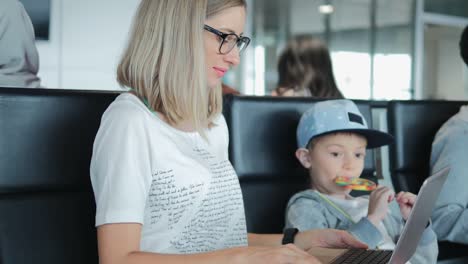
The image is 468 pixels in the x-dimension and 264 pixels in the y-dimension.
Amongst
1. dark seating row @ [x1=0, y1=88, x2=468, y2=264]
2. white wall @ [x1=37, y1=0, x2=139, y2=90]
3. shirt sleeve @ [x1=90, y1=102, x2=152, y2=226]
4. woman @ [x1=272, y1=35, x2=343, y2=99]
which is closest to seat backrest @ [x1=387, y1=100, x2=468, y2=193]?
woman @ [x1=272, y1=35, x2=343, y2=99]

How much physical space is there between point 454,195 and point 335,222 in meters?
0.51

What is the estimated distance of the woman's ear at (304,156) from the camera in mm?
2215

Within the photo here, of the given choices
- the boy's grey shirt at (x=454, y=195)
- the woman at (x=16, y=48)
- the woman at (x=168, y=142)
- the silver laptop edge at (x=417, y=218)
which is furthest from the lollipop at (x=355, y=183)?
the woman at (x=16, y=48)

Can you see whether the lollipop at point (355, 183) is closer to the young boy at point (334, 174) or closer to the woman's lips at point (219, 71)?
the young boy at point (334, 174)

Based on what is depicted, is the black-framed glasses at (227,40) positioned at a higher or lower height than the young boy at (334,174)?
higher

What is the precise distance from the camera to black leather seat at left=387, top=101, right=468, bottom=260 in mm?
2709

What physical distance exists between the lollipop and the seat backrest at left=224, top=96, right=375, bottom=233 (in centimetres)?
25

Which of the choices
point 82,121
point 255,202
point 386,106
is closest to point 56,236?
point 82,121

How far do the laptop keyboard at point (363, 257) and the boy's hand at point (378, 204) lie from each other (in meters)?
0.43

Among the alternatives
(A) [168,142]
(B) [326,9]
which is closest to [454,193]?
(A) [168,142]

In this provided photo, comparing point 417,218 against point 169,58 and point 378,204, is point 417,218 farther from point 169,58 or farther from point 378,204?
point 378,204

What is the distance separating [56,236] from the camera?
171cm

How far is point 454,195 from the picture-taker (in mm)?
2361

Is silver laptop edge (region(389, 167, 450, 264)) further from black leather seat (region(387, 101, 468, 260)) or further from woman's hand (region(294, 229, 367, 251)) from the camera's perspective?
black leather seat (region(387, 101, 468, 260))
